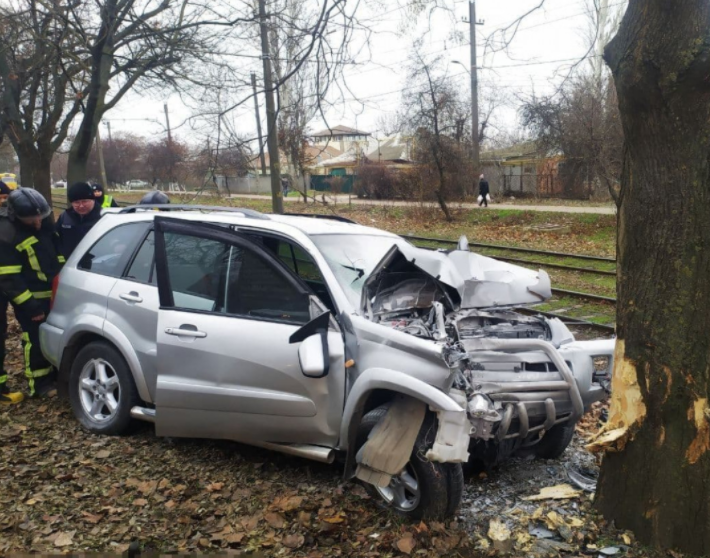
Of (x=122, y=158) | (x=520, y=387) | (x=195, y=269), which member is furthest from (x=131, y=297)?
(x=122, y=158)

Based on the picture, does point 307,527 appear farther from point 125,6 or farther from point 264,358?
point 125,6

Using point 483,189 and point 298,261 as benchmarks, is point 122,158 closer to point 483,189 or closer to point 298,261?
point 483,189

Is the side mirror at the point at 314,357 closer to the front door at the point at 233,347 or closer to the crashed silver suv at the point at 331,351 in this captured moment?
the crashed silver suv at the point at 331,351

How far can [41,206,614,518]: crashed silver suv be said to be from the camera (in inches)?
143

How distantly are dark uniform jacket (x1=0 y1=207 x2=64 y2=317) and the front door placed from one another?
198 cm

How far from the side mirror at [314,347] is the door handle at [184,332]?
771mm

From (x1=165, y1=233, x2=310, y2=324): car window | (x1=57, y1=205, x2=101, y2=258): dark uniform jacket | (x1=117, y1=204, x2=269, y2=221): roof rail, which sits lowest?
(x1=165, y1=233, x2=310, y2=324): car window

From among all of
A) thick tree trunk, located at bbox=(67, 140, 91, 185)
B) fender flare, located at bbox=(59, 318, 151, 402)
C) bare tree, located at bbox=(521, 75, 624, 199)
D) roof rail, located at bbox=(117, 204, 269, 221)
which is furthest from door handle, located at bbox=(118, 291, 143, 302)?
bare tree, located at bbox=(521, 75, 624, 199)

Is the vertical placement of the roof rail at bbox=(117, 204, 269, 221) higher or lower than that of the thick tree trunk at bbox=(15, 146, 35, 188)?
lower

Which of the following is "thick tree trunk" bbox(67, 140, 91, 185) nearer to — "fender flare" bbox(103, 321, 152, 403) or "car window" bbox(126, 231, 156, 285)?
"car window" bbox(126, 231, 156, 285)

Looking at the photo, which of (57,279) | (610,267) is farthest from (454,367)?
(610,267)

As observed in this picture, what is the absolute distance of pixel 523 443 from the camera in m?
4.13

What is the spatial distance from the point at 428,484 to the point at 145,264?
2.82m

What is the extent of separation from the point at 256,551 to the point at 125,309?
2242 mm
